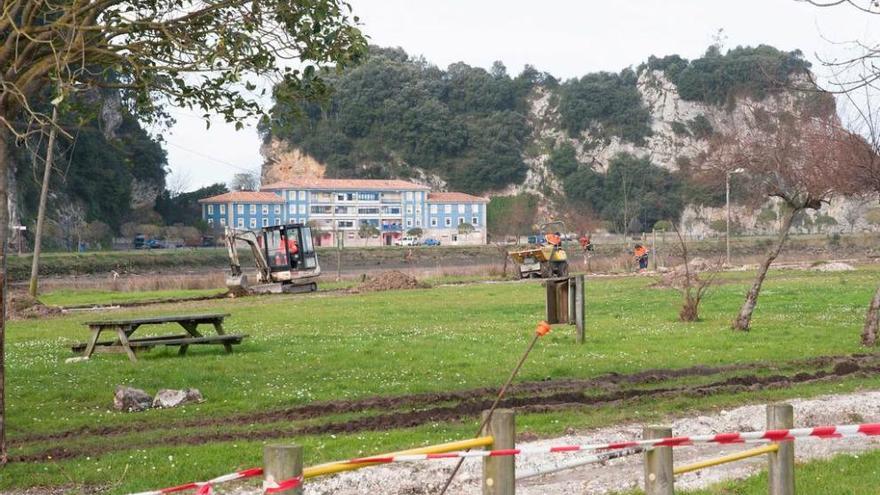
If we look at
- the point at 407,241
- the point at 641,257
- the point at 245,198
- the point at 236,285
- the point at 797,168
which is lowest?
the point at 236,285

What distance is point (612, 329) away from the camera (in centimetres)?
2336

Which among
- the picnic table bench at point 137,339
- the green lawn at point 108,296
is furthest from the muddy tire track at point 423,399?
the green lawn at point 108,296

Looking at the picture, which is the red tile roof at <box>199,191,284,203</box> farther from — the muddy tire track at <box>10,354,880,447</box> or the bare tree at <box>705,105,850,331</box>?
the muddy tire track at <box>10,354,880,447</box>

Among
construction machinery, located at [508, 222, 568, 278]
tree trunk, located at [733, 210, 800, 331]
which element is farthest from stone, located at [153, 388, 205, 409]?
construction machinery, located at [508, 222, 568, 278]

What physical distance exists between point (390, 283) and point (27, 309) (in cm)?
1591

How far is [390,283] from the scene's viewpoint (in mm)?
45281

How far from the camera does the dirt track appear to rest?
11672 millimetres

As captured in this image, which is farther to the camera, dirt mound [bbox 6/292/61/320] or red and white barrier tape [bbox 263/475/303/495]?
dirt mound [bbox 6/292/61/320]

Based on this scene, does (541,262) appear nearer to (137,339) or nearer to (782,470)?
(137,339)

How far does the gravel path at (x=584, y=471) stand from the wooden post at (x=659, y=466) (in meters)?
2.22

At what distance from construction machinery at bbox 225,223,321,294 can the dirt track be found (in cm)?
3177

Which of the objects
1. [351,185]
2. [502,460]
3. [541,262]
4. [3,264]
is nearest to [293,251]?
[541,262]

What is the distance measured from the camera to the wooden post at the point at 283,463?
4.79 metres

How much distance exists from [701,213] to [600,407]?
13979 centimetres
